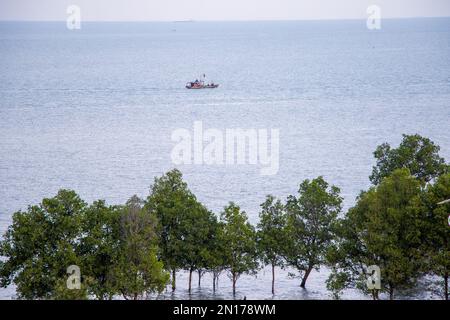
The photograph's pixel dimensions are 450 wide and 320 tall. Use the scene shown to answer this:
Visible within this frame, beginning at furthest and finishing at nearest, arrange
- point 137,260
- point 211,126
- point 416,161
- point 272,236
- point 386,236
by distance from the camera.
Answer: point 211,126 < point 416,161 < point 272,236 < point 137,260 < point 386,236

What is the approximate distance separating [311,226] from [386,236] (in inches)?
316

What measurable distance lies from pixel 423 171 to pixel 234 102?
310ft

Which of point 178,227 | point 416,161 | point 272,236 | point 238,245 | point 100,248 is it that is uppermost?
point 416,161

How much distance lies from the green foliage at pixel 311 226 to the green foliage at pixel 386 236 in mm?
4298

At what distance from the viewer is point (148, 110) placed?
13888 centimetres

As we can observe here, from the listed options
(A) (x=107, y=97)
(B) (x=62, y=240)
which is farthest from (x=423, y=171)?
(A) (x=107, y=97)

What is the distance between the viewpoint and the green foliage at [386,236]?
1682 inches

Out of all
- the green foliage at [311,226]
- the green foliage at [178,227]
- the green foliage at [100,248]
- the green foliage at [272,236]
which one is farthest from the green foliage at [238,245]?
the green foliage at [100,248]

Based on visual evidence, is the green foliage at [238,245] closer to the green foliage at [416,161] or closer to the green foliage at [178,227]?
the green foliage at [178,227]

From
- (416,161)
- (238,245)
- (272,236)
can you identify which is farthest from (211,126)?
(238,245)

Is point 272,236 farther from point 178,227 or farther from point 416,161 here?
point 416,161

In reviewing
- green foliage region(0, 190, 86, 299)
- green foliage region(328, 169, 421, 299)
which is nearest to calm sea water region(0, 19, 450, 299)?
green foliage region(328, 169, 421, 299)

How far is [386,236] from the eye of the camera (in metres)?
43.2
